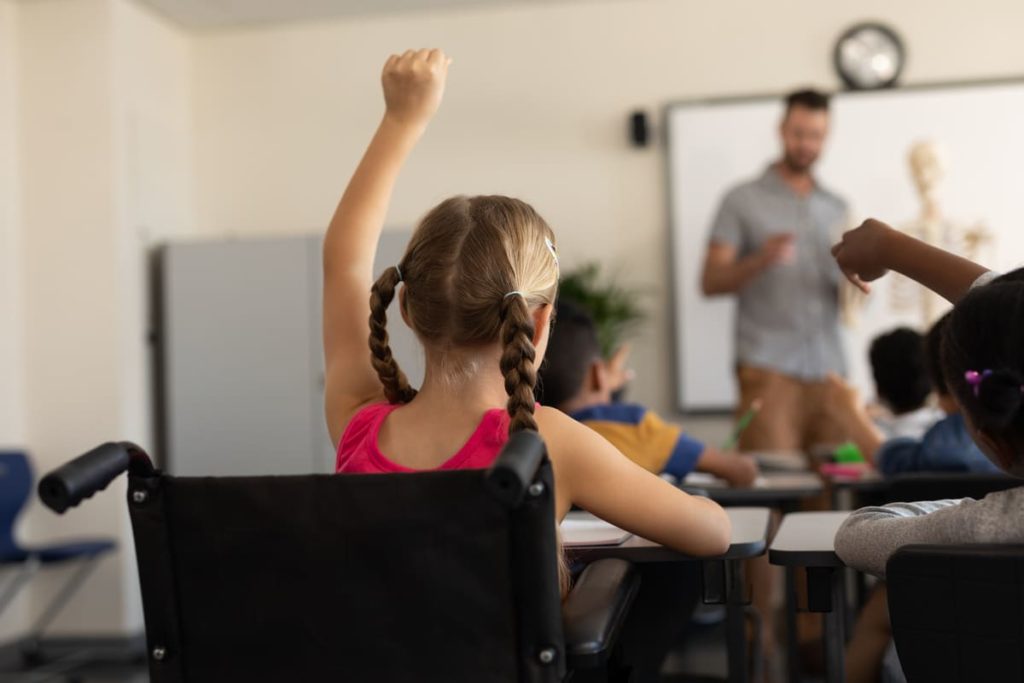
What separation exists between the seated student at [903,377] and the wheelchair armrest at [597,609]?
203 cm

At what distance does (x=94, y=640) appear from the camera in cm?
565

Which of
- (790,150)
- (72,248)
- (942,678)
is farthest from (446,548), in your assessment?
(72,248)

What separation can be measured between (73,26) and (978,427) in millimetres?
5205

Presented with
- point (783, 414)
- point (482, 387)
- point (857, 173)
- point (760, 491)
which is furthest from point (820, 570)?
point (857, 173)

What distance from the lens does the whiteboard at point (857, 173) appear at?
18.9 feet

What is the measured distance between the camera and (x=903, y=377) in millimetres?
3408

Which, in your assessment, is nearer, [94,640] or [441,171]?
[94,640]

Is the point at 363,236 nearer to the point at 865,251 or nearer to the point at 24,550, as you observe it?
the point at 865,251

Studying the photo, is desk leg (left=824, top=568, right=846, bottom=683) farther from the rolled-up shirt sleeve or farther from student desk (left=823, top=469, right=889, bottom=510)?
the rolled-up shirt sleeve

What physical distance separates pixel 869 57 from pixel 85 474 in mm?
5373

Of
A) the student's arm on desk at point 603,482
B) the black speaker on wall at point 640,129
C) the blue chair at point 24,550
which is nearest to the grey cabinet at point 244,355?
the blue chair at point 24,550

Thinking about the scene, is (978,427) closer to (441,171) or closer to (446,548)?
(446,548)

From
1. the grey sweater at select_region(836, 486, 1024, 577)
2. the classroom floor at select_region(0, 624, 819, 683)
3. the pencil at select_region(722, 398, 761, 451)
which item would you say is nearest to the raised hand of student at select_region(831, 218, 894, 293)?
the grey sweater at select_region(836, 486, 1024, 577)

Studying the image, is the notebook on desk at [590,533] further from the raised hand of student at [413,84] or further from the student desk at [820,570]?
the raised hand of student at [413,84]
